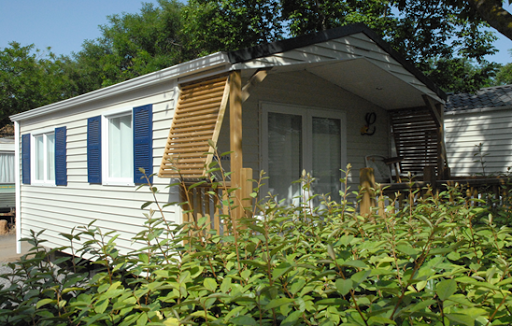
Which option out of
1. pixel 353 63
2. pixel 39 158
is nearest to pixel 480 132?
pixel 353 63

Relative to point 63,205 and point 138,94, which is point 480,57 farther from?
point 63,205

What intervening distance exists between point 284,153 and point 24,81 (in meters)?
18.8

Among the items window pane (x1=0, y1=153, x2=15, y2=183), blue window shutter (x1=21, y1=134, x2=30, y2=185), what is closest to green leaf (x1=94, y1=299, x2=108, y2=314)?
blue window shutter (x1=21, y1=134, x2=30, y2=185)

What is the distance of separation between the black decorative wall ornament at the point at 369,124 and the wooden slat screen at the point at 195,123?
3.54 m

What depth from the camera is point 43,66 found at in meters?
22.7

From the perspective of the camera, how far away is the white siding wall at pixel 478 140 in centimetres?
1010

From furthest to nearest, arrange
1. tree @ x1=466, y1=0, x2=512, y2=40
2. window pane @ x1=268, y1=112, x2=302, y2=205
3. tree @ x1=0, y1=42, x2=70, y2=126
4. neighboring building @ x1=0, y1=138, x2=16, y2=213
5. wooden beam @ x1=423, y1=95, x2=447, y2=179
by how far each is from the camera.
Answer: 1. tree @ x1=0, y1=42, x2=70, y2=126
2. neighboring building @ x1=0, y1=138, x2=16, y2=213
3. wooden beam @ x1=423, y1=95, x2=447, y2=179
4. window pane @ x1=268, y1=112, x2=302, y2=205
5. tree @ x1=466, y1=0, x2=512, y2=40

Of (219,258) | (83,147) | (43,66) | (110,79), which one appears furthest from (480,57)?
(43,66)

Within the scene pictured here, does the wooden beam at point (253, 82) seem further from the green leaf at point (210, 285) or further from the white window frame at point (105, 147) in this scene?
the green leaf at point (210, 285)

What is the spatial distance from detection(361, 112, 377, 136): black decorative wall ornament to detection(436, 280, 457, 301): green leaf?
637cm

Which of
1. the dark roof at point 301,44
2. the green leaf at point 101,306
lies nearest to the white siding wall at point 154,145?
the dark roof at point 301,44

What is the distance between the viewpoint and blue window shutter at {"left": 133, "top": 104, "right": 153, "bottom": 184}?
5427mm

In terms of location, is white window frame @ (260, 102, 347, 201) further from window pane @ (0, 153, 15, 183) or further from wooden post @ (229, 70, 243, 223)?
window pane @ (0, 153, 15, 183)

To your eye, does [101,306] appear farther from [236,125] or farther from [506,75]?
[506,75]
